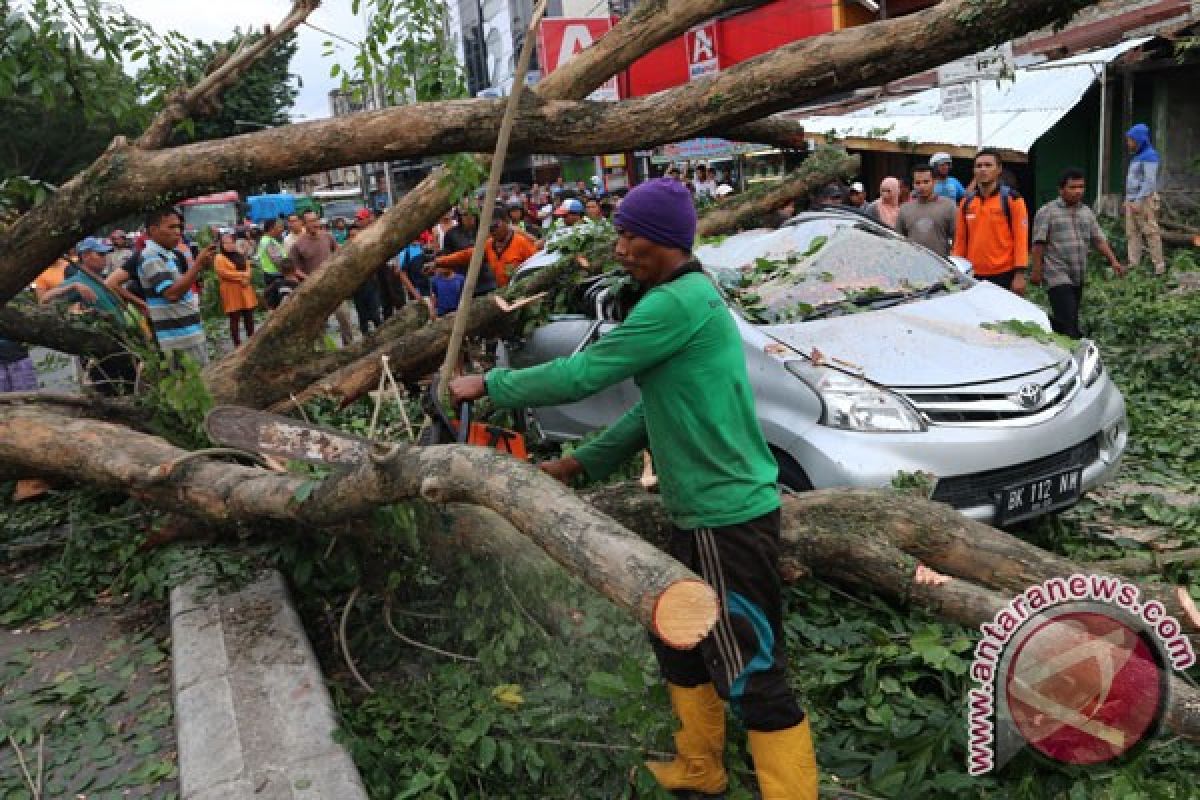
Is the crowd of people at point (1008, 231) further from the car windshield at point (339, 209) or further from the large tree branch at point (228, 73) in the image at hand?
the car windshield at point (339, 209)

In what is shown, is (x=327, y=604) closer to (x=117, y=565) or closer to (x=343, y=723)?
(x=343, y=723)

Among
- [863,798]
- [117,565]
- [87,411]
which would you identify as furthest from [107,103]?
[863,798]

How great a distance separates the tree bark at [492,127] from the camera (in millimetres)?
3979

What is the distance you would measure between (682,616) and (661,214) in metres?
1.16

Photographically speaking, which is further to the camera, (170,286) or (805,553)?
(170,286)

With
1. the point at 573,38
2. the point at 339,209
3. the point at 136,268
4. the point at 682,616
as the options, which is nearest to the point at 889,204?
the point at 573,38

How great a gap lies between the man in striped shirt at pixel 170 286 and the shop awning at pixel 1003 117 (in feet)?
24.3

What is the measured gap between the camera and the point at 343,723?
10.7 feet

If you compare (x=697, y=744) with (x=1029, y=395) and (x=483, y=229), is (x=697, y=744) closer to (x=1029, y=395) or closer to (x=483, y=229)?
(x=483, y=229)

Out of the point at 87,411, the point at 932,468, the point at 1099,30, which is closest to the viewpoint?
the point at 932,468

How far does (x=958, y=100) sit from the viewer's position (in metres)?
11.6

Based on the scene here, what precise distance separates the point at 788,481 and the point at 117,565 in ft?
11.7

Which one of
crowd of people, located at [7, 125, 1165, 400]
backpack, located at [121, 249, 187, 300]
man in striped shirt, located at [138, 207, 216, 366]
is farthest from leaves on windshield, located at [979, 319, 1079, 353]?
backpack, located at [121, 249, 187, 300]

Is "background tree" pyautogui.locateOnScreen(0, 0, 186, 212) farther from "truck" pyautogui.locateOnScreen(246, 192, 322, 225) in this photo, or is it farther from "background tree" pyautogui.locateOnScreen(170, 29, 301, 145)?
"truck" pyautogui.locateOnScreen(246, 192, 322, 225)
